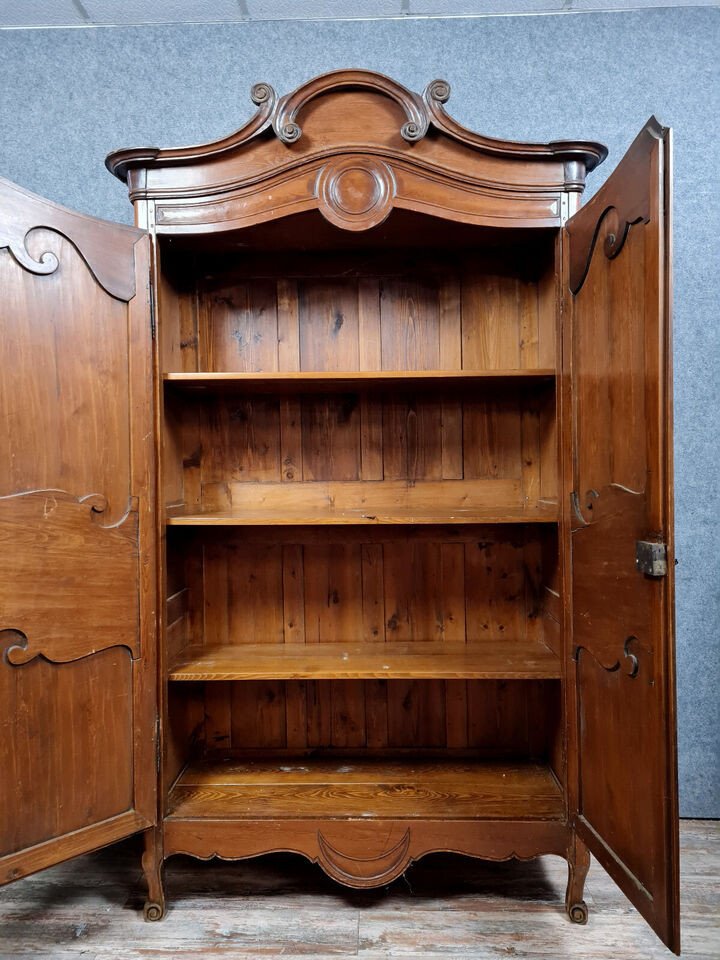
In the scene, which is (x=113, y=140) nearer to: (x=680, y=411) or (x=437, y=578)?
(x=437, y=578)

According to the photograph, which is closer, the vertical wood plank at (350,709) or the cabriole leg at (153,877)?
the cabriole leg at (153,877)

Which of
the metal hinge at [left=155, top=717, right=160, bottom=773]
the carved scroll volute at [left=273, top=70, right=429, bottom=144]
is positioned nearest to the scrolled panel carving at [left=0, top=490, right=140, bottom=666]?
the metal hinge at [left=155, top=717, right=160, bottom=773]

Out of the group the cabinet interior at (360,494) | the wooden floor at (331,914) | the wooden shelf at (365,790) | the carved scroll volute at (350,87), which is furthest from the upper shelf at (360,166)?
the wooden floor at (331,914)

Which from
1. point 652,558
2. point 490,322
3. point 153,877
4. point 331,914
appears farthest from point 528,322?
point 153,877

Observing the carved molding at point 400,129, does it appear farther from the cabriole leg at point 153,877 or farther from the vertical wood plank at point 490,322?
the cabriole leg at point 153,877

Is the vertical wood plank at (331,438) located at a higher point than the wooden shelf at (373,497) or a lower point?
higher

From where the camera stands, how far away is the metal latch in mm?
1077

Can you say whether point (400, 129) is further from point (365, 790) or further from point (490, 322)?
point (365, 790)

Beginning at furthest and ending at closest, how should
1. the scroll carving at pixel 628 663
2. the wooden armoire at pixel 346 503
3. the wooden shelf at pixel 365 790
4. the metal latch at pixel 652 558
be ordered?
the wooden shelf at pixel 365 790 < the wooden armoire at pixel 346 503 < the scroll carving at pixel 628 663 < the metal latch at pixel 652 558

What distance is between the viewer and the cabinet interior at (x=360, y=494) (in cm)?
179

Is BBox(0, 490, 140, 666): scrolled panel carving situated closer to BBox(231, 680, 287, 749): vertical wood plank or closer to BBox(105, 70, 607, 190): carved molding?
BBox(231, 680, 287, 749): vertical wood plank

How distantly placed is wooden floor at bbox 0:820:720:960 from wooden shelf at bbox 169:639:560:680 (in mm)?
555

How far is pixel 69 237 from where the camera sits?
4.49 feet

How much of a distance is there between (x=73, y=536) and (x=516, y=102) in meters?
1.79
